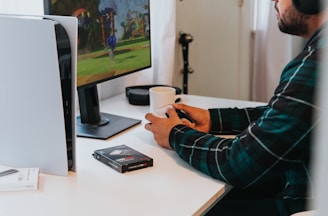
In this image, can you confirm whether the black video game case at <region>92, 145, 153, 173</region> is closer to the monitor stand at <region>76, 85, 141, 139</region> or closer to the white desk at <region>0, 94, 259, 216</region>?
the white desk at <region>0, 94, 259, 216</region>

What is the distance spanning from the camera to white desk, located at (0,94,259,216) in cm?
102

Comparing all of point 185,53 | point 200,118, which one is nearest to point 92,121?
point 200,118

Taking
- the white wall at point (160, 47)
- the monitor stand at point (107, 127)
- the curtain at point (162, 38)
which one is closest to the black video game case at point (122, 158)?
the monitor stand at point (107, 127)

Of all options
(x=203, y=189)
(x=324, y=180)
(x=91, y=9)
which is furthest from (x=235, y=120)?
(x=324, y=180)

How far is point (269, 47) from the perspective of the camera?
2.91 meters

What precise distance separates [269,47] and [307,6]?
1.84m

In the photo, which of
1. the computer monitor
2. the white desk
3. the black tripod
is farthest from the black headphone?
the black tripod

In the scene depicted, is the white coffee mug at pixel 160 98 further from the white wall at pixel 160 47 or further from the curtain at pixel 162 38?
the curtain at pixel 162 38

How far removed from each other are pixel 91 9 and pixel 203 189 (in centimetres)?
67

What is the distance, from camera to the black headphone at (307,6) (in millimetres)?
1081

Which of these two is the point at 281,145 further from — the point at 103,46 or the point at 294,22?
the point at 103,46

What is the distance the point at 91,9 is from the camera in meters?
1.45

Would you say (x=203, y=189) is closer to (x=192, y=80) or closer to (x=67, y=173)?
(x=67, y=173)

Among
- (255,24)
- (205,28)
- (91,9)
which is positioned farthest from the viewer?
(255,24)
